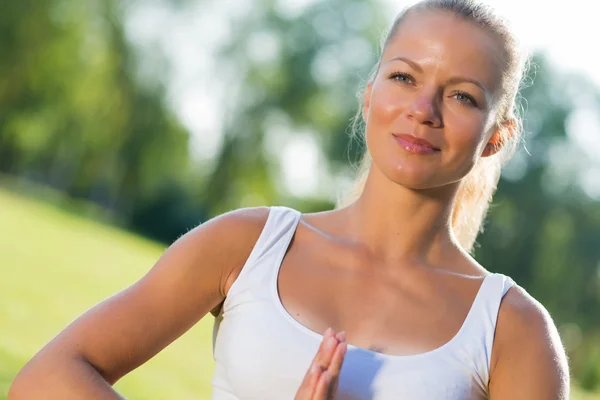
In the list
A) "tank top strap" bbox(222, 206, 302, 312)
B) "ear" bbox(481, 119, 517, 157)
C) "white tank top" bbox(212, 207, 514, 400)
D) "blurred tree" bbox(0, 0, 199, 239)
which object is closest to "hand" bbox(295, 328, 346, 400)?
"white tank top" bbox(212, 207, 514, 400)

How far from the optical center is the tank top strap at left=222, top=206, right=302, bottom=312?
7.68 feet

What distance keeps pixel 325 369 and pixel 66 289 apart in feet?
38.3

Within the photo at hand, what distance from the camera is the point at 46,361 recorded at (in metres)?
2.16

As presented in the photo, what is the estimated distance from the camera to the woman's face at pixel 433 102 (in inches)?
93.0

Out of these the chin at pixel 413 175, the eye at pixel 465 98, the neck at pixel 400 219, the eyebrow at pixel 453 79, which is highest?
the eyebrow at pixel 453 79

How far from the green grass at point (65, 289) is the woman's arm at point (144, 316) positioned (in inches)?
135

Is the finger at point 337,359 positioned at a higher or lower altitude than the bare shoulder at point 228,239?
lower

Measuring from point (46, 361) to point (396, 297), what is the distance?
0.89m

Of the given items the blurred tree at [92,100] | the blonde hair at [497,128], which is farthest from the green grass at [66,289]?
the blurred tree at [92,100]

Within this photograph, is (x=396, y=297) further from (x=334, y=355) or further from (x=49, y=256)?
(x=49, y=256)

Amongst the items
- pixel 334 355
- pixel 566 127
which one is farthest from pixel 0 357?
pixel 566 127

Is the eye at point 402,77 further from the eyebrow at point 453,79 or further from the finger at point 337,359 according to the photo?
the finger at point 337,359

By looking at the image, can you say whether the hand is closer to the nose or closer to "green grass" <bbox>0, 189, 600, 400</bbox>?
the nose

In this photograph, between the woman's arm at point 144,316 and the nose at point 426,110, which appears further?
the nose at point 426,110
